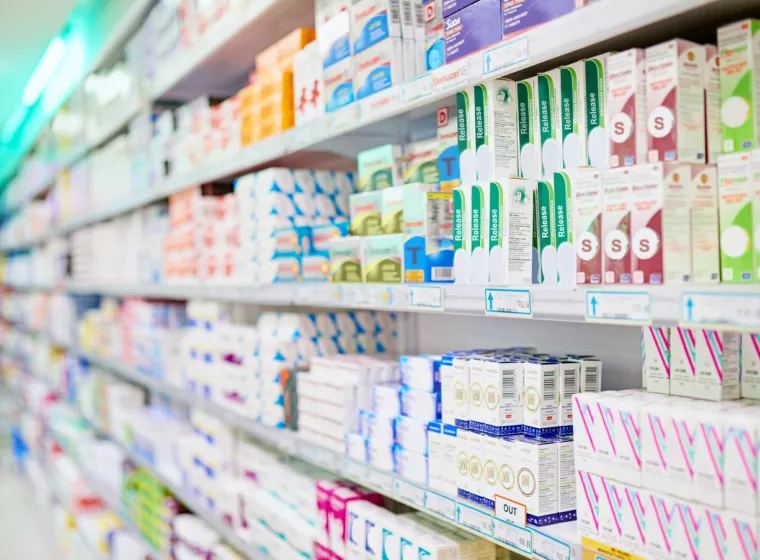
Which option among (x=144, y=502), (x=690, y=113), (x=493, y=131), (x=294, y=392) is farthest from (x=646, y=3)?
(x=144, y=502)

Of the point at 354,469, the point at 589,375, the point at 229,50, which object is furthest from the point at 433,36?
the point at 229,50

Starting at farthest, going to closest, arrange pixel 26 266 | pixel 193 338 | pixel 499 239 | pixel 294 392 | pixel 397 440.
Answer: pixel 26 266 → pixel 193 338 → pixel 294 392 → pixel 397 440 → pixel 499 239

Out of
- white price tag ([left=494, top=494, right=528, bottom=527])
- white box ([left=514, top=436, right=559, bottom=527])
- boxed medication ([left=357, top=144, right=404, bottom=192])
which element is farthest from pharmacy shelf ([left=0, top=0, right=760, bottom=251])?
white price tag ([left=494, top=494, right=528, bottom=527])

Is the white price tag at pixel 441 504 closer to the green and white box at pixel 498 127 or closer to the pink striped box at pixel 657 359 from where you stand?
the pink striped box at pixel 657 359

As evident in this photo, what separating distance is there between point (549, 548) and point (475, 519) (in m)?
0.20

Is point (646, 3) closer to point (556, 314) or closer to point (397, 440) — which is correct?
point (556, 314)

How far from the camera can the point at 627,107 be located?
1164 mm

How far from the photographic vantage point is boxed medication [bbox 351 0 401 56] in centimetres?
173

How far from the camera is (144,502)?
3693mm

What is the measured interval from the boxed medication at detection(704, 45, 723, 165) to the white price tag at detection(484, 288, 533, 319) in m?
0.35

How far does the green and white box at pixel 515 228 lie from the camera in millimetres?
1345

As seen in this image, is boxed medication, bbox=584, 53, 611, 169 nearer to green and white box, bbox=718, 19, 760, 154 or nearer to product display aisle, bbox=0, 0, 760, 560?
product display aisle, bbox=0, 0, 760, 560

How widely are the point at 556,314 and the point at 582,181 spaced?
0.22 meters

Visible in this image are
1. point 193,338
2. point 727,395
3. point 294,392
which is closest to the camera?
point 727,395
